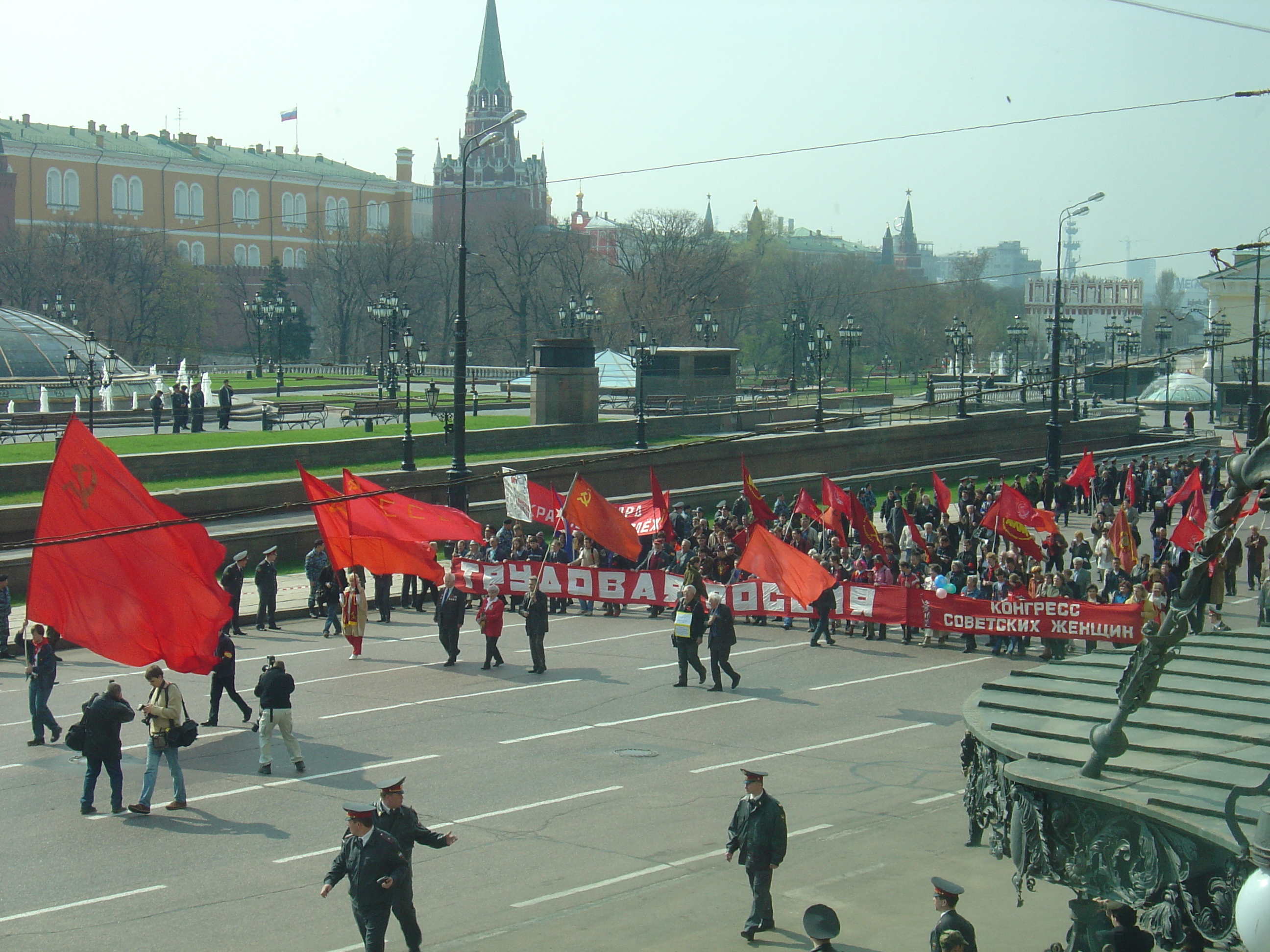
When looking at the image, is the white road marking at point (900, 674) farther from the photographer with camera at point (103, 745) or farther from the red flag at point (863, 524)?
the photographer with camera at point (103, 745)

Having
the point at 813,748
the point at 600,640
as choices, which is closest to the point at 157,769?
the point at 813,748

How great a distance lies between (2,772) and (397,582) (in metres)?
12.2

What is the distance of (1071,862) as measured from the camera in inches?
307

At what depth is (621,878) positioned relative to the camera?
10.1 m

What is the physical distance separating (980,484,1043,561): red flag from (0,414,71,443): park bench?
2332 centimetres

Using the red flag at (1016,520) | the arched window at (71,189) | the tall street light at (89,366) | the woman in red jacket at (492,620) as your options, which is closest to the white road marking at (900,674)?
the red flag at (1016,520)

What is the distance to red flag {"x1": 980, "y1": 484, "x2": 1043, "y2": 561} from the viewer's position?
71.7 ft

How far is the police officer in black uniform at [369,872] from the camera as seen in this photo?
26.4 feet

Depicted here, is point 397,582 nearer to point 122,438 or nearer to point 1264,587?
point 122,438

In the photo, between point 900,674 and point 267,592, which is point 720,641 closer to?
point 900,674

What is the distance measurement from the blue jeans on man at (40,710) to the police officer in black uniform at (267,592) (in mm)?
6044

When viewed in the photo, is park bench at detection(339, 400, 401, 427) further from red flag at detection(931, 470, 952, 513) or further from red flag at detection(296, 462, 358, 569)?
red flag at detection(296, 462, 358, 569)

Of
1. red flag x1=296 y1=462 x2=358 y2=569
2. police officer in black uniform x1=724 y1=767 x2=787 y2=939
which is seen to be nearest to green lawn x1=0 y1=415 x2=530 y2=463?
red flag x1=296 y1=462 x2=358 y2=569

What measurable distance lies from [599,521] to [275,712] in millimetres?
7810
